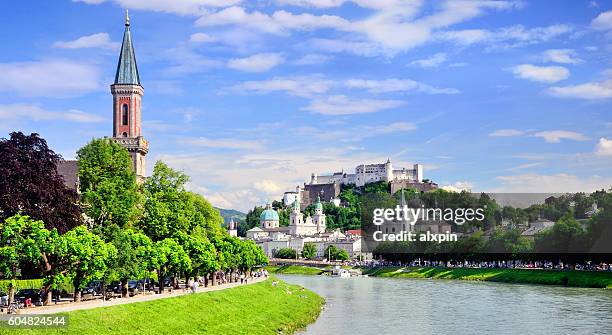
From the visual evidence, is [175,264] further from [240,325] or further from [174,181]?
[174,181]

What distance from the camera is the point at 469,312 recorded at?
6519 centimetres

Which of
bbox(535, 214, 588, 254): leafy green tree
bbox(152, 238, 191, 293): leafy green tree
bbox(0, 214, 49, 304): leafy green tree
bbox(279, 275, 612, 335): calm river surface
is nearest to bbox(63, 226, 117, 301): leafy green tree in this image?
bbox(0, 214, 49, 304): leafy green tree

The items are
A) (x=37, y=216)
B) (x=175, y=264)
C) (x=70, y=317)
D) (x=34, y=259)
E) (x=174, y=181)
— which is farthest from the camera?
(x=174, y=181)

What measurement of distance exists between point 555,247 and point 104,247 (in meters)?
77.1

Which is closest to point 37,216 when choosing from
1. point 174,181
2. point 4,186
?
point 4,186

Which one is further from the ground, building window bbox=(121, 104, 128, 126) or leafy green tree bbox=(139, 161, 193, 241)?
building window bbox=(121, 104, 128, 126)

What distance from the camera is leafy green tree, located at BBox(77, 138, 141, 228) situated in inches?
2606

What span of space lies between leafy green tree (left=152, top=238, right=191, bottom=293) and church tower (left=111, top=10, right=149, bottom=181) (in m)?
34.4

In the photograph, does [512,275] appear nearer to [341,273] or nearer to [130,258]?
[341,273]

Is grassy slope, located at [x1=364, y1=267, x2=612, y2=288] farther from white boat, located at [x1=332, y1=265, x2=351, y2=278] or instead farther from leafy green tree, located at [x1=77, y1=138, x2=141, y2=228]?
leafy green tree, located at [x1=77, y1=138, x2=141, y2=228]

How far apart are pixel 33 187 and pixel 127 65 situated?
4075 centimetres

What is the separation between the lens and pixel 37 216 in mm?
53438

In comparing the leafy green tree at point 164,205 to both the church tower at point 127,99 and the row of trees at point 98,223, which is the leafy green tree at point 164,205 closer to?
the row of trees at point 98,223

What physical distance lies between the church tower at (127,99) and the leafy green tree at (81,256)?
154ft
